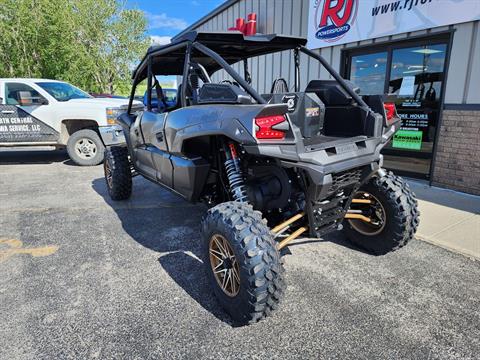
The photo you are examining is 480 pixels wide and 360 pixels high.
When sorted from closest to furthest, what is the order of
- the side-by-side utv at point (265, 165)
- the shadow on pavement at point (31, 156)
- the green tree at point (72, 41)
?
Result: 1. the side-by-side utv at point (265, 165)
2. the shadow on pavement at point (31, 156)
3. the green tree at point (72, 41)

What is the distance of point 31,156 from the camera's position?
9508 millimetres

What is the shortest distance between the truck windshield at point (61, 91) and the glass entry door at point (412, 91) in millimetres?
6662

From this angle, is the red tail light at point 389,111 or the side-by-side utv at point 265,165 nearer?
the side-by-side utv at point 265,165

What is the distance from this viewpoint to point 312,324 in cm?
243

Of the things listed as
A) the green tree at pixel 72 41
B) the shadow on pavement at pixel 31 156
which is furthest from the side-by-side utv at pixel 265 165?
the green tree at pixel 72 41

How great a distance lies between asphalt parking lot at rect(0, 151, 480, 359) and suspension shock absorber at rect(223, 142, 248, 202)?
86cm

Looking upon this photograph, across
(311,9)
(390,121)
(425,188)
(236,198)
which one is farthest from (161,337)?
(311,9)

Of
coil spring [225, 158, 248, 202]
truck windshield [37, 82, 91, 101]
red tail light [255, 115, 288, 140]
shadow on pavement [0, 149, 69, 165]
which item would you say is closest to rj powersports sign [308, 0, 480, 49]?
red tail light [255, 115, 288, 140]

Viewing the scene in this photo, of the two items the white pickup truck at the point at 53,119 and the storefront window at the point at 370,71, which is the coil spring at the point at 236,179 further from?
the white pickup truck at the point at 53,119

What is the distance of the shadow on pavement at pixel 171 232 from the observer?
9.60 feet

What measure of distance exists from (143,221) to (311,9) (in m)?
6.02

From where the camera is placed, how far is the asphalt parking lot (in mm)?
2223

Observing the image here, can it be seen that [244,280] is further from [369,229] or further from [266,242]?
[369,229]

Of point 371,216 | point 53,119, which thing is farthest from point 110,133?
point 371,216
